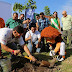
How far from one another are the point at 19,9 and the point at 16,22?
1897 centimetres

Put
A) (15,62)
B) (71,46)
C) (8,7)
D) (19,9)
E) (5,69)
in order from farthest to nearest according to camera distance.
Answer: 1. (19,9)
2. (8,7)
3. (71,46)
4. (15,62)
5. (5,69)

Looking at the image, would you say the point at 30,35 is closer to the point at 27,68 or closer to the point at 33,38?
the point at 33,38

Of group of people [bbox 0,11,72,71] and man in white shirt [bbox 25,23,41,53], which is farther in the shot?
man in white shirt [bbox 25,23,41,53]

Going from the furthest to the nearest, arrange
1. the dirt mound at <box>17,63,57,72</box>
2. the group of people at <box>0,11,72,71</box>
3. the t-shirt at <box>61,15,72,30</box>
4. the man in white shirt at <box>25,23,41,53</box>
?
the t-shirt at <box>61,15,72,30</box> < the man in white shirt at <box>25,23,41,53</box> < the dirt mound at <box>17,63,57,72</box> < the group of people at <box>0,11,72,71</box>

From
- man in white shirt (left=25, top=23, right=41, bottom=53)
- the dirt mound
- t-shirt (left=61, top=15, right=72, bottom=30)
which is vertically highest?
t-shirt (left=61, top=15, right=72, bottom=30)

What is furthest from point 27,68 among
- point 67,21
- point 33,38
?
point 67,21

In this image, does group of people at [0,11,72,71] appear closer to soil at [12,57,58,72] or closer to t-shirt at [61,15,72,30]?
t-shirt at [61,15,72,30]

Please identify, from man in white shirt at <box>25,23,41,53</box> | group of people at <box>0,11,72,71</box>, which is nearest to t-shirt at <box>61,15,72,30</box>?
group of people at <box>0,11,72,71</box>

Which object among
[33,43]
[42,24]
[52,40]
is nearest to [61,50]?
[52,40]

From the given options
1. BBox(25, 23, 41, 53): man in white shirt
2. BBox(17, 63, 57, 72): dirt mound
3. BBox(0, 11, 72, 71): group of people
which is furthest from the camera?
BBox(25, 23, 41, 53): man in white shirt

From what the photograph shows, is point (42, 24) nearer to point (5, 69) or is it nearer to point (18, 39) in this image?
point (18, 39)

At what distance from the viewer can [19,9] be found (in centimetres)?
2309

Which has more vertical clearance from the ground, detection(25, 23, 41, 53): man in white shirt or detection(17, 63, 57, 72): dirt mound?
detection(25, 23, 41, 53): man in white shirt

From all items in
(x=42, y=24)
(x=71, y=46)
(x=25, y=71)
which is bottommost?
(x=25, y=71)
